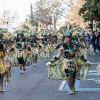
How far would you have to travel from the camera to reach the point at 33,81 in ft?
36.2

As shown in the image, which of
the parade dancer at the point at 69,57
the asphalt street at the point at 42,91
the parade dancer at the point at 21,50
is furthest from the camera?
the parade dancer at the point at 21,50

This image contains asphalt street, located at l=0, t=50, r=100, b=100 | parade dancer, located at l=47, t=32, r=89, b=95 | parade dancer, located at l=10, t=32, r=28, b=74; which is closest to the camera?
asphalt street, located at l=0, t=50, r=100, b=100

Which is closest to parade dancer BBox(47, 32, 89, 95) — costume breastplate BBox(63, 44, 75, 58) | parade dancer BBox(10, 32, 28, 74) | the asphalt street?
costume breastplate BBox(63, 44, 75, 58)

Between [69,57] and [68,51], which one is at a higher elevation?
[68,51]

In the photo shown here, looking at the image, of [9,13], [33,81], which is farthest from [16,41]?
[9,13]

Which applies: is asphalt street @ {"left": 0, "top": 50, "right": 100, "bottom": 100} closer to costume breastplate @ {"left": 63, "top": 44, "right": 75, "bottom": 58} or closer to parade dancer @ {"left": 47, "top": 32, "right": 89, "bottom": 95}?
parade dancer @ {"left": 47, "top": 32, "right": 89, "bottom": 95}

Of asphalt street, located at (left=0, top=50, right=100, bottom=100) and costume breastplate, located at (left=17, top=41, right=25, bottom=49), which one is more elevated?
costume breastplate, located at (left=17, top=41, right=25, bottom=49)

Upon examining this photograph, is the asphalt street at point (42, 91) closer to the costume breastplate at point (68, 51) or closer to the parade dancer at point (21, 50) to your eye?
the costume breastplate at point (68, 51)

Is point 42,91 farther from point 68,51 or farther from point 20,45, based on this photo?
point 20,45

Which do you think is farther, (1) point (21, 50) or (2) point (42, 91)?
(1) point (21, 50)

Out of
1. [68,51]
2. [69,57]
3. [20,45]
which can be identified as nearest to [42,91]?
[69,57]

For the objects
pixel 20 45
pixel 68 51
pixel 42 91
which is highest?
pixel 20 45

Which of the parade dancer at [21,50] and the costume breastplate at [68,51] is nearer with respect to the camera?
the costume breastplate at [68,51]

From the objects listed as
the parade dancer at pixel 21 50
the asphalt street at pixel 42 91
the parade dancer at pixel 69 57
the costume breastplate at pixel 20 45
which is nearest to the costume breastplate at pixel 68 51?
the parade dancer at pixel 69 57
